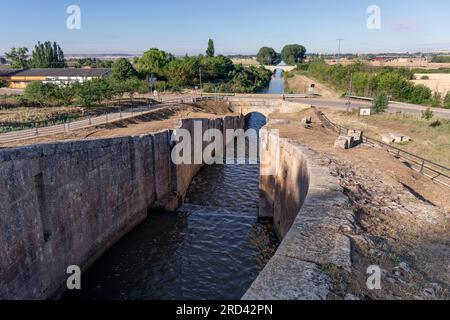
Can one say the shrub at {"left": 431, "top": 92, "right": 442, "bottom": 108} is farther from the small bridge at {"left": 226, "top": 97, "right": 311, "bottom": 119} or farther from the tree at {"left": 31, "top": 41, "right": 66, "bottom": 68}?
the tree at {"left": 31, "top": 41, "right": 66, "bottom": 68}

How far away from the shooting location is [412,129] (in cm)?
3089

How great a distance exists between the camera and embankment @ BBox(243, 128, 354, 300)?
22.1 ft

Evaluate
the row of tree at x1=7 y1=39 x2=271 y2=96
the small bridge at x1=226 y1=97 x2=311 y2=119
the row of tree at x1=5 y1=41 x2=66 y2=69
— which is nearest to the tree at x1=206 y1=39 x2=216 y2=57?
the row of tree at x1=7 y1=39 x2=271 y2=96

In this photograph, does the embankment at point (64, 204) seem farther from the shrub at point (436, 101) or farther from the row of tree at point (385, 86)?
the shrub at point (436, 101)

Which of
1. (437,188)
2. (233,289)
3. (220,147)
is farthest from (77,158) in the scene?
(220,147)

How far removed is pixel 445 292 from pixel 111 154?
595 inches

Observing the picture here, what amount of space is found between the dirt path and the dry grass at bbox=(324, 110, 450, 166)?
8.46 metres

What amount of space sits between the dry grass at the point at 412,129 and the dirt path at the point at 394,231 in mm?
8459

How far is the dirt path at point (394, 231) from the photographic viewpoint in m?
7.20

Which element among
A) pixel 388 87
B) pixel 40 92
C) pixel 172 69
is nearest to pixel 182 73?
pixel 172 69

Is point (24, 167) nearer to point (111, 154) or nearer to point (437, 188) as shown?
point (111, 154)

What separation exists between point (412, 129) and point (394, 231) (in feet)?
80.5

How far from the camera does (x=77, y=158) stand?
49.3 feet
